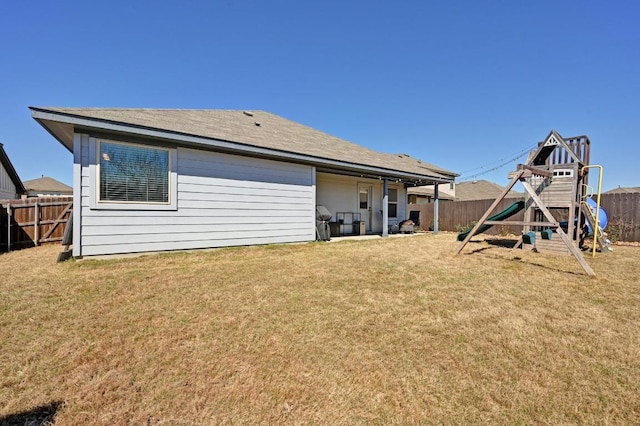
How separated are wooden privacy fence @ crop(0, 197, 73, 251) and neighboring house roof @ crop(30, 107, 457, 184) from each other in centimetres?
231

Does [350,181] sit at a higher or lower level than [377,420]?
higher

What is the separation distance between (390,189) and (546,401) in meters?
11.9

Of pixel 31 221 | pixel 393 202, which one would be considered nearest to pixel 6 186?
pixel 31 221

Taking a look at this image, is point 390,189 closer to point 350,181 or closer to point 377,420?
point 350,181

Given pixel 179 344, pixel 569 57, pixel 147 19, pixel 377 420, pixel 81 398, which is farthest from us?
pixel 569 57

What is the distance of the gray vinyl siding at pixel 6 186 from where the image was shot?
45.8 feet

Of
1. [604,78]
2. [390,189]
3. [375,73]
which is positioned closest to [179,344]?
[390,189]

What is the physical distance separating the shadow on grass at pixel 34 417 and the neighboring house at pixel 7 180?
754 inches

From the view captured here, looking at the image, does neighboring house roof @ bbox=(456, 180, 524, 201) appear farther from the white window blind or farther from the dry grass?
the dry grass

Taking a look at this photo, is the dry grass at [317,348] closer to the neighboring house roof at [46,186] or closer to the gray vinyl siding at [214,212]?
the gray vinyl siding at [214,212]

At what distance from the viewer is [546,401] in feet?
5.56

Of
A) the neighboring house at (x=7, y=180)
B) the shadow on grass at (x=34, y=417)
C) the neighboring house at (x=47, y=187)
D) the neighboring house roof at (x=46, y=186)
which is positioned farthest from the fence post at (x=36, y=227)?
the neighboring house roof at (x=46, y=186)

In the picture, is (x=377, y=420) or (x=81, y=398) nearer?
(x=377, y=420)

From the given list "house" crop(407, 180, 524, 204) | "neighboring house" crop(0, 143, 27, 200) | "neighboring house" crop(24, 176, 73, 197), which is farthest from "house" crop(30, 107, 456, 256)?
"neighboring house" crop(24, 176, 73, 197)
